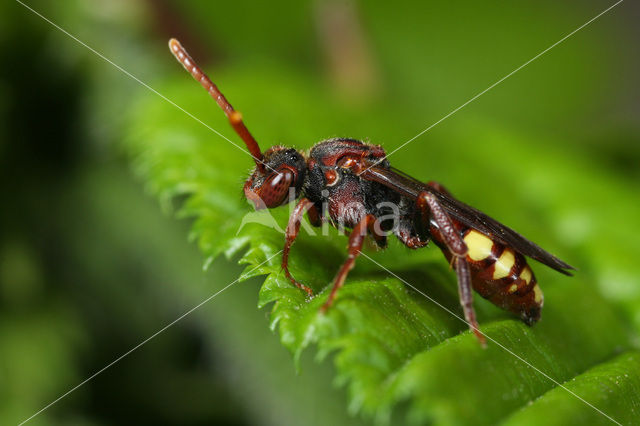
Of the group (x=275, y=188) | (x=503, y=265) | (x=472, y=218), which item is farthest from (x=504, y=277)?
(x=275, y=188)

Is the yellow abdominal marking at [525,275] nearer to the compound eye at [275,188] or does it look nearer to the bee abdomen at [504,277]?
the bee abdomen at [504,277]

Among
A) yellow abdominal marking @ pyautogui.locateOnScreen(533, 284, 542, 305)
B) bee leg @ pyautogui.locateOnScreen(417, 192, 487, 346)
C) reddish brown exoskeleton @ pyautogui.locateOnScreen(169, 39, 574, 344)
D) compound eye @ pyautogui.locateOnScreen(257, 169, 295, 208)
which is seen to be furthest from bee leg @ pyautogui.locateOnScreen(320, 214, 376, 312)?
yellow abdominal marking @ pyautogui.locateOnScreen(533, 284, 542, 305)

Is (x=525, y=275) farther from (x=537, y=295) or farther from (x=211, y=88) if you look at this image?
(x=211, y=88)

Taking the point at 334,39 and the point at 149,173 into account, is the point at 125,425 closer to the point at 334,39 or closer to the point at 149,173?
the point at 149,173

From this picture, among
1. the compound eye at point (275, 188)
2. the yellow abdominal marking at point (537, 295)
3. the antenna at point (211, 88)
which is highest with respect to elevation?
the antenna at point (211, 88)

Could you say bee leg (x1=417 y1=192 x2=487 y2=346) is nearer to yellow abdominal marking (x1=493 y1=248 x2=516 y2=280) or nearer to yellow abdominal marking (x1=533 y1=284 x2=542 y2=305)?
yellow abdominal marking (x1=493 y1=248 x2=516 y2=280)

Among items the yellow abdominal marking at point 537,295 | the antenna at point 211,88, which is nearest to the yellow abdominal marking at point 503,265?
the yellow abdominal marking at point 537,295

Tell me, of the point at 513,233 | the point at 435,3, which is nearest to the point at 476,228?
the point at 513,233
